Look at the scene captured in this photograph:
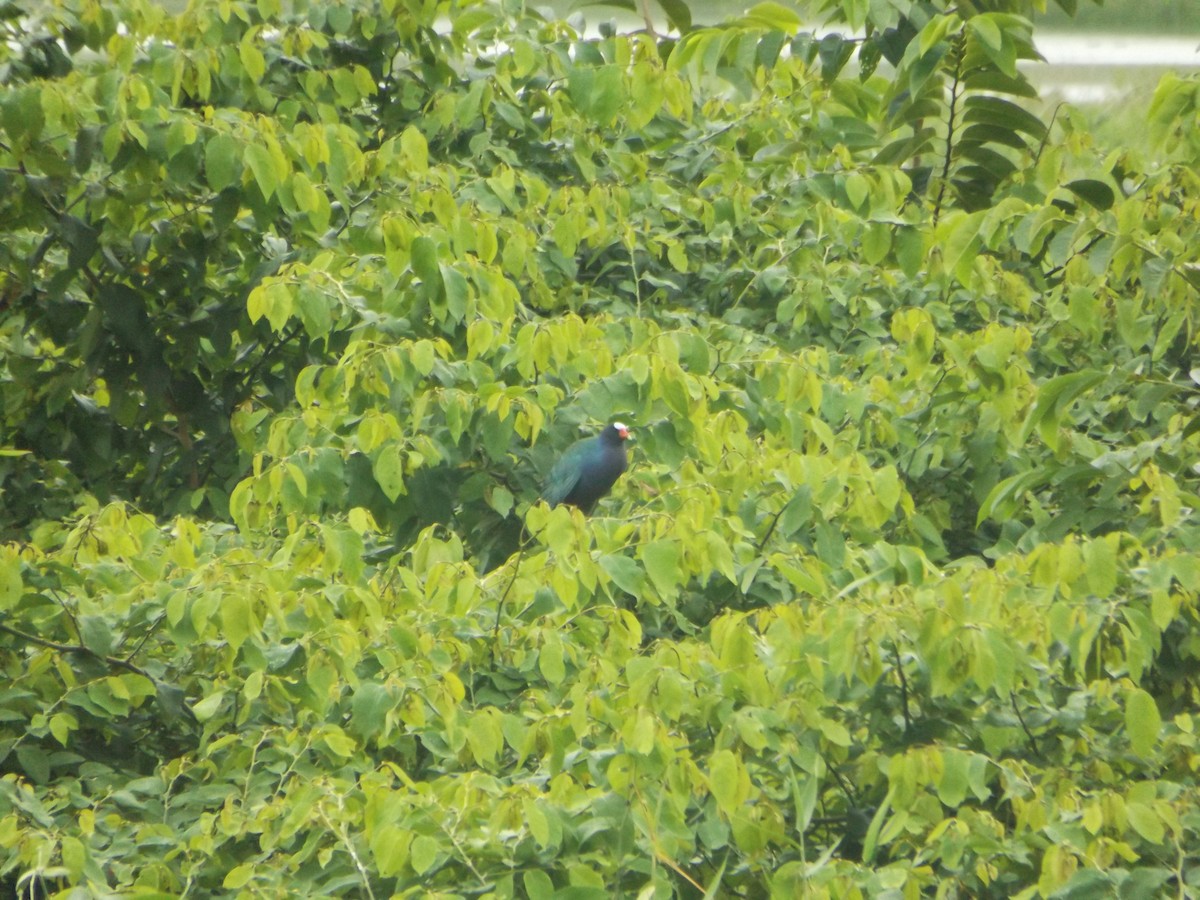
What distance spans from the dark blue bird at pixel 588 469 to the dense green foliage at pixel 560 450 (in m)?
0.12

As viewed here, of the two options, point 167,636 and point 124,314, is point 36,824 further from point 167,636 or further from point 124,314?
point 124,314

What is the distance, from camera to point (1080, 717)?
8.91 feet

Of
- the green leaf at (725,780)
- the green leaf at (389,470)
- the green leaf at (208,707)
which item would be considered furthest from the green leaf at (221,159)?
the green leaf at (725,780)

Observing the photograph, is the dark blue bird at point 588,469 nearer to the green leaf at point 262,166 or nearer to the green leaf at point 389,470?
the green leaf at point 389,470

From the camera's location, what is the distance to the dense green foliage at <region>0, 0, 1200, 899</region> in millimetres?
2498

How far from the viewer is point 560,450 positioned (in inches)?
162

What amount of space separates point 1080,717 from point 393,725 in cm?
128

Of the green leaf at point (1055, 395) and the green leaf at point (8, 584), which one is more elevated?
the green leaf at point (1055, 395)

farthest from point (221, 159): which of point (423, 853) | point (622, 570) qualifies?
point (423, 853)

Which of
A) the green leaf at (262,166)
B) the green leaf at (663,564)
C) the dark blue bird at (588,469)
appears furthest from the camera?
the dark blue bird at (588,469)

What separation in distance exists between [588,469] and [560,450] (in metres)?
0.36

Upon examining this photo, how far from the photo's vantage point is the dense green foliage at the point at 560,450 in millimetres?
2498

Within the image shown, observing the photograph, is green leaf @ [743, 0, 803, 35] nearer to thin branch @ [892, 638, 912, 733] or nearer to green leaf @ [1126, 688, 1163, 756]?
thin branch @ [892, 638, 912, 733]

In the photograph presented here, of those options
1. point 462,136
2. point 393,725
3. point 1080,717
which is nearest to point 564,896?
point 393,725
